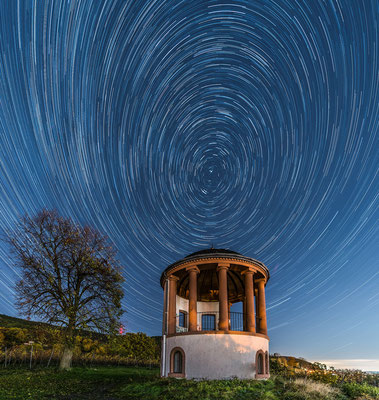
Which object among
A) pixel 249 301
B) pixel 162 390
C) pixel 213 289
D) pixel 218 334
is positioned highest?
pixel 213 289

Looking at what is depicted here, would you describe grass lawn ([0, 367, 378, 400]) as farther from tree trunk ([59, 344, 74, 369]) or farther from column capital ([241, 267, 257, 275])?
column capital ([241, 267, 257, 275])

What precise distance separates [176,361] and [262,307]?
854 cm

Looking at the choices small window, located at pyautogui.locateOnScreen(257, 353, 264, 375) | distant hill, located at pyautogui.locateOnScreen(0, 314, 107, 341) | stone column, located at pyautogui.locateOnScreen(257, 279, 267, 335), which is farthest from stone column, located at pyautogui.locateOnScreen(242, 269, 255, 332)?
distant hill, located at pyautogui.locateOnScreen(0, 314, 107, 341)

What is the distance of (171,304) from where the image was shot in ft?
80.9

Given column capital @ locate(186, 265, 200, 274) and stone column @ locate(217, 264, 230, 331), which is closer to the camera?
stone column @ locate(217, 264, 230, 331)

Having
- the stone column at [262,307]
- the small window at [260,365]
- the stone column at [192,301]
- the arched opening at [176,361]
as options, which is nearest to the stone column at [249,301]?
the small window at [260,365]

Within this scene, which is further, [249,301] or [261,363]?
[249,301]

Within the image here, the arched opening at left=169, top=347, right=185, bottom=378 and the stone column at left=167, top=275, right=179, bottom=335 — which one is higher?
the stone column at left=167, top=275, right=179, bottom=335

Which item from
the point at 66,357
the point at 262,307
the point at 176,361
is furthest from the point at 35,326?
the point at 262,307

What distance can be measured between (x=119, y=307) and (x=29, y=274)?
7.93m

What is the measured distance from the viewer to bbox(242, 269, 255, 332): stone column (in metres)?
22.4

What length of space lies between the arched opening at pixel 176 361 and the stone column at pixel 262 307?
23.6ft

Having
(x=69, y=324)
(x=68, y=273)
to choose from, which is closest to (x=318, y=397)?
A: (x=69, y=324)

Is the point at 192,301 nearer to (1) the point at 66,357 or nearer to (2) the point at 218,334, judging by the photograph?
(2) the point at 218,334
